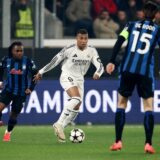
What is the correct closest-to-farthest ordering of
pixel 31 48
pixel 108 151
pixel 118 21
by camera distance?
pixel 108 151 < pixel 31 48 < pixel 118 21

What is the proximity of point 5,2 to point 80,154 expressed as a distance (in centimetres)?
1037

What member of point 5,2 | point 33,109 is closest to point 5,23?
point 5,2

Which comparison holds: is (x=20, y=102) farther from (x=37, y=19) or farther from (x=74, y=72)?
(x=37, y=19)

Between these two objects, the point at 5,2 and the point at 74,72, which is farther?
the point at 5,2

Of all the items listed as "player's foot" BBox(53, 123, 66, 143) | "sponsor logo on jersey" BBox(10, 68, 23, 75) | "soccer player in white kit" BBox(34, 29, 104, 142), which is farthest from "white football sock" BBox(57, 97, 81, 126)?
"sponsor logo on jersey" BBox(10, 68, 23, 75)

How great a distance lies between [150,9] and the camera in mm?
12820

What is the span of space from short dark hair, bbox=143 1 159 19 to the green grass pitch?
190cm

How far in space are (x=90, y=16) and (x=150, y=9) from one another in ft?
42.7

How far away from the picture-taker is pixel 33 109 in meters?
20.9

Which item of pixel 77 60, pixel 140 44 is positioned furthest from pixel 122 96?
pixel 77 60

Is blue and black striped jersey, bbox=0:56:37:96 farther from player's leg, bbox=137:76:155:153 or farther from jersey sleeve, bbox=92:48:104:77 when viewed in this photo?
player's leg, bbox=137:76:155:153

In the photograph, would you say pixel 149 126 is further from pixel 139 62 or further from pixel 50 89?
pixel 50 89

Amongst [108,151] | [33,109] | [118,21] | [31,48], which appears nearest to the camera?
[108,151]

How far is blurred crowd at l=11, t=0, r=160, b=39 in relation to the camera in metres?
25.5
